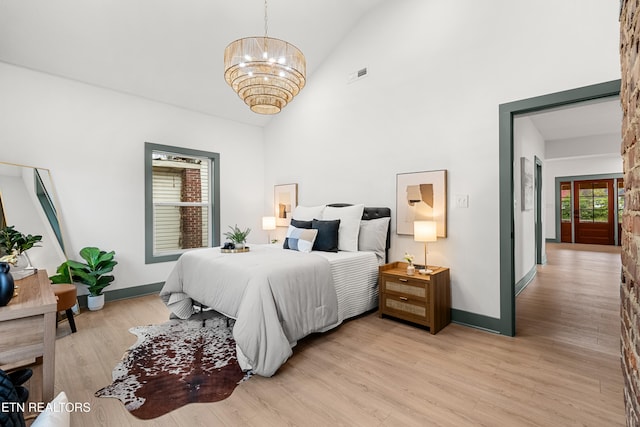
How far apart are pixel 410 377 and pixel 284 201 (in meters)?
3.71

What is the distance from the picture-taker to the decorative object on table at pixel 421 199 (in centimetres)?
328

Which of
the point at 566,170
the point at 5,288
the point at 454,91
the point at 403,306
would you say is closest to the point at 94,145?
the point at 5,288

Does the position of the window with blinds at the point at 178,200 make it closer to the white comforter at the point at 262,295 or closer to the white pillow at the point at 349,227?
the white comforter at the point at 262,295

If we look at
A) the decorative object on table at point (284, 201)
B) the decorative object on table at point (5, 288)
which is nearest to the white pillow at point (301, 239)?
the decorative object on table at point (284, 201)

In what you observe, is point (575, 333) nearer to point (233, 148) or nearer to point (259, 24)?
point (259, 24)

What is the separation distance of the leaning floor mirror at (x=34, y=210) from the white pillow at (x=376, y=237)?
3.55 meters

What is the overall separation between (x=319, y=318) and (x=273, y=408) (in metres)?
0.96

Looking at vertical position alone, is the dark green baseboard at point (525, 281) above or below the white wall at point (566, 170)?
below

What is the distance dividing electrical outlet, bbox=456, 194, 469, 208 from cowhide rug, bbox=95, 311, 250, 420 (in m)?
2.64

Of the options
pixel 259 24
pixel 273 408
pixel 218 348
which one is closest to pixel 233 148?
pixel 259 24

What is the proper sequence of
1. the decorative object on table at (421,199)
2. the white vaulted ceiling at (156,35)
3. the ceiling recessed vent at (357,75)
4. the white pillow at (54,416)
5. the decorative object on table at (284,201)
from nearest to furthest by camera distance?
the white pillow at (54,416), the white vaulted ceiling at (156,35), the decorative object on table at (421,199), the ceiling recessed vent at (357,75), the decorative object on table at (284,201)

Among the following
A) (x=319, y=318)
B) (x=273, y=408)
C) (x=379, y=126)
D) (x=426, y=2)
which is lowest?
(x=273, y=408)

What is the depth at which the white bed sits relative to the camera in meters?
2.21

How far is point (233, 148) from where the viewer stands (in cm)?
537
